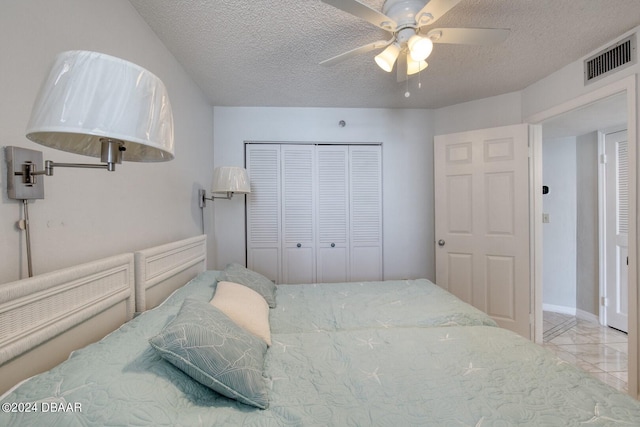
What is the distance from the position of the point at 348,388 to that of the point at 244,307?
25.6 inches

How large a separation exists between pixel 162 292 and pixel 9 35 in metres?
1.29

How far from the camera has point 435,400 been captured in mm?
895

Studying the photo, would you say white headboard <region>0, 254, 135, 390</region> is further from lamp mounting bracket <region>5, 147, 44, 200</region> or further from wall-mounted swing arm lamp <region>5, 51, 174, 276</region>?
wall-mounted swing arm lamp <region>5, 51, 174, 276</region>

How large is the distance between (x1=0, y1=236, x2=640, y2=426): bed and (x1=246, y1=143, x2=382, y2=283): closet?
1.61m

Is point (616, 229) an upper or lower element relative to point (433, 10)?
lower

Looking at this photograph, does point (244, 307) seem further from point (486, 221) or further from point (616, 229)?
point (616, 229)

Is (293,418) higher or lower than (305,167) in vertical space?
lower

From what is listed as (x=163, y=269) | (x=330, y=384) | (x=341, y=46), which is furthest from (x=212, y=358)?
(x=341, y=46)

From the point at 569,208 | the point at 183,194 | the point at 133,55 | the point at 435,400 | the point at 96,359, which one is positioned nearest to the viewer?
the point at 96,359

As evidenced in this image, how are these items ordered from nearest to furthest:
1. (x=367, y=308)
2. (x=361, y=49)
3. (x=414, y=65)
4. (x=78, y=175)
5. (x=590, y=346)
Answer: (x=78, y=175), (x=361, y=49), (x=414, y=65), (x=367, y=308), (x=590, y=346)

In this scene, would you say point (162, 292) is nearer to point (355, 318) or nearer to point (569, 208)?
point (355, 318)

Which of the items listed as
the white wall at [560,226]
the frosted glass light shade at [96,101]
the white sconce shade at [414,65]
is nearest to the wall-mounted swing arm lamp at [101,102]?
the frosted glass light shade at [96,101]

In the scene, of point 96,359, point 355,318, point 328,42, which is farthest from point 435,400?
point 328,42

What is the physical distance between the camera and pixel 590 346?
8.13ft
